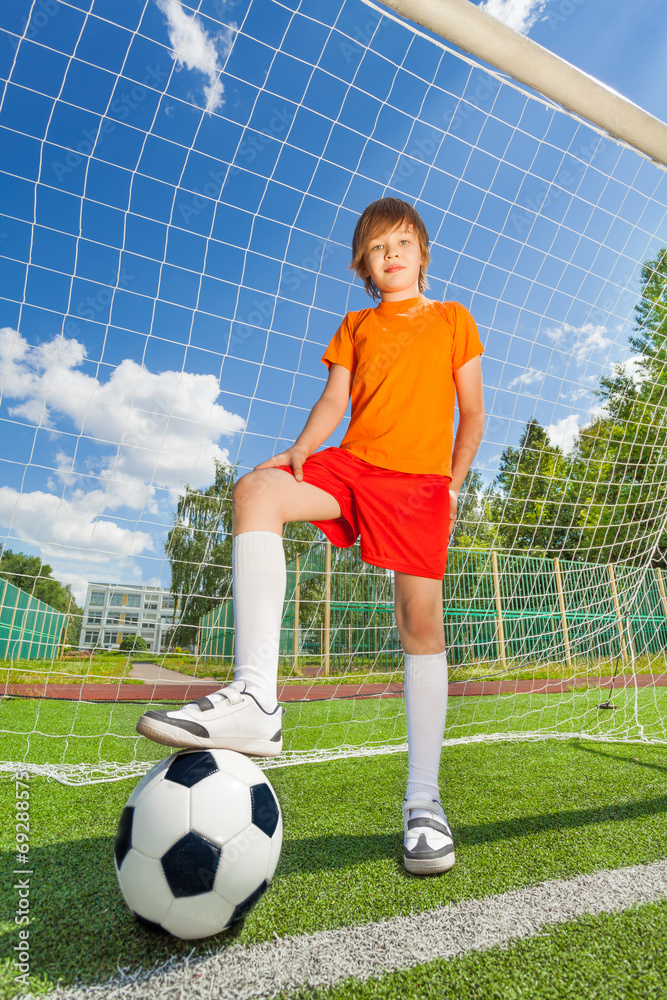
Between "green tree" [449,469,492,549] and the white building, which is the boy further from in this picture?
the white building

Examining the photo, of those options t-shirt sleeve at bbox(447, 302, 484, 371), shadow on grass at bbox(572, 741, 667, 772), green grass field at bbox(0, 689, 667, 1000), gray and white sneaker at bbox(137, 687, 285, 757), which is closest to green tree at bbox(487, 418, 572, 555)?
shadow on grass at bbox(572, 741, 667, 772)

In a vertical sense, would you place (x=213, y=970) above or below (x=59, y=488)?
below

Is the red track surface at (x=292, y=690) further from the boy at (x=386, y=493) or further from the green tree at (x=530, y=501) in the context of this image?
the boy at (x=386, y=493)

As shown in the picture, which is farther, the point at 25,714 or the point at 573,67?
the point at 25,714

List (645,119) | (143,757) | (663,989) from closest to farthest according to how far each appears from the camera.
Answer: (663,989)
(645,119)
(143,757)

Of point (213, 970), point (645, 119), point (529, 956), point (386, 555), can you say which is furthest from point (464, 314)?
point (213, 970)

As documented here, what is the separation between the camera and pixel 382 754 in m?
3.01

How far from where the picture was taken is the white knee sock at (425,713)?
1636 mm

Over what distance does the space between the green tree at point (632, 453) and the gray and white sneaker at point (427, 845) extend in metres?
2.24

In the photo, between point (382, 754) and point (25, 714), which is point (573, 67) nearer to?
point (382, 754)

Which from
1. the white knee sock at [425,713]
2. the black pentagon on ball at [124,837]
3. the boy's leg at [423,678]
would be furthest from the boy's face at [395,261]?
the black pentagon on ball at [124,837]

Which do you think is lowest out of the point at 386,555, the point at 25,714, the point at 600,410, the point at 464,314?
the point at 25,714

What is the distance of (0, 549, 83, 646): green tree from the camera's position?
97.6 inches

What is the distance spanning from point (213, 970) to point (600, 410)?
3199mm
